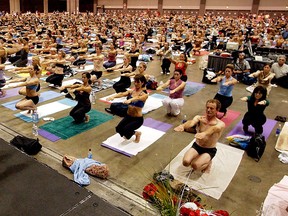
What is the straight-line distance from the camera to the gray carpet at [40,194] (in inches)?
124

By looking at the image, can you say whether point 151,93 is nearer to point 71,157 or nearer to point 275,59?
point 71,157

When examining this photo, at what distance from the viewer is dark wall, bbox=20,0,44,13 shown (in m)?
36.4

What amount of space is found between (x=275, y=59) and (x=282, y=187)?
7.96 meters

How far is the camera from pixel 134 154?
4.77 metres

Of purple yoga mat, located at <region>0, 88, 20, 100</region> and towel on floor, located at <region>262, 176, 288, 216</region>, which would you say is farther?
purple yoga mat, located at <region>0, 88, 20, 100</region>

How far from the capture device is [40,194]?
11.3ft

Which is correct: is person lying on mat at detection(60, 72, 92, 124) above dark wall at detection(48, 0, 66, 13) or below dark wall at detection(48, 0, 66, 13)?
below

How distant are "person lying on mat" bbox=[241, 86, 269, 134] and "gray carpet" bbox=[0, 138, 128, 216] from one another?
140 inches

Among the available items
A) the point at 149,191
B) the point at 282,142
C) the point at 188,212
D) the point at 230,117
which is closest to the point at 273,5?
the point at 230,117

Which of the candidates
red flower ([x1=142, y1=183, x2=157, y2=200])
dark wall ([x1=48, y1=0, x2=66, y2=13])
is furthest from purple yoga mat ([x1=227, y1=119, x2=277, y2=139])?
Result: dark wall ([x1=48, y1=0, x2=66, y2=13])

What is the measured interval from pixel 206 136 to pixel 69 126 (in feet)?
10.3

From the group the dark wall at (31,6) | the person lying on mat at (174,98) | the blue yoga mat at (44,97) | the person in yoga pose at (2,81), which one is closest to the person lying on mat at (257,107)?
the person lying on mat at (174,98)

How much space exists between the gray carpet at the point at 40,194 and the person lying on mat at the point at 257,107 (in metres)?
3.55

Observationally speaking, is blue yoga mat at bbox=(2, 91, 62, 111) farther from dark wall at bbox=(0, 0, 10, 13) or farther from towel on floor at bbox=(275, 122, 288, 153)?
dark wall at bbox=(0, 0, 10, 13)
